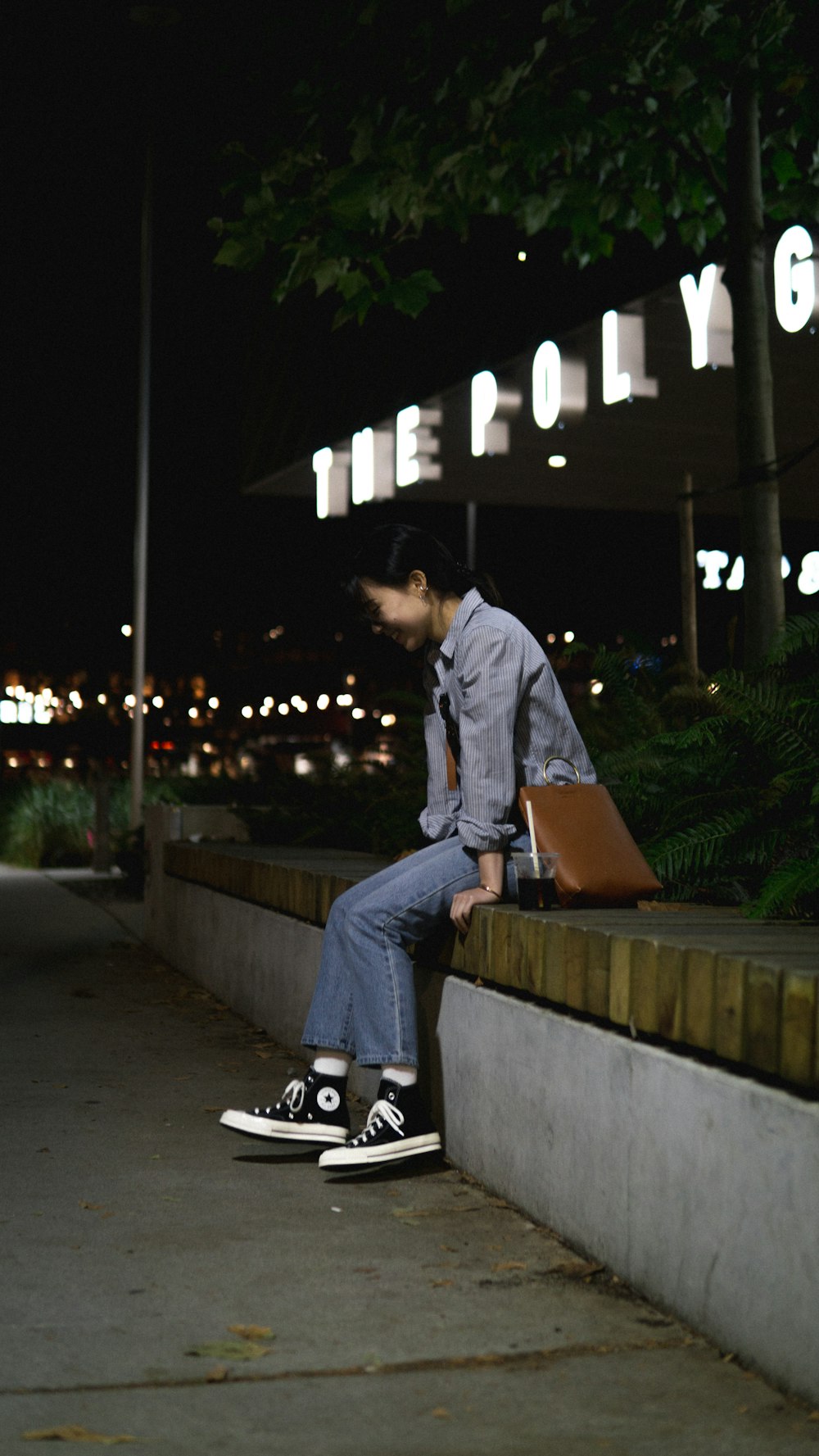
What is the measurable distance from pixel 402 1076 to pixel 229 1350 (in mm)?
1691

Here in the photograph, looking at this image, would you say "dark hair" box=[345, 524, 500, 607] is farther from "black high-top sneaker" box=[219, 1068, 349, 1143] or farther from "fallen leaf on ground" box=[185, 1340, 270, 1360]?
"fallen leaf on ground" box=[185, 1340, 270, 1360]

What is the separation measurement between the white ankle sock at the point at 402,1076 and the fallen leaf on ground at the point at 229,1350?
5.32 ft

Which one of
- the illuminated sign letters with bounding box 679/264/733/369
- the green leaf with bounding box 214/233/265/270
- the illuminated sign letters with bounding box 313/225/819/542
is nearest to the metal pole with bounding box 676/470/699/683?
the illuminated sign letters with bounding box 313/225/819/542

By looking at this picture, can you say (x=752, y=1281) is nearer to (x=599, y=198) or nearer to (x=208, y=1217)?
(x=208, y=1217)

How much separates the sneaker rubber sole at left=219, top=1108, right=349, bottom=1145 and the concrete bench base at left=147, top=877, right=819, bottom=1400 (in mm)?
363

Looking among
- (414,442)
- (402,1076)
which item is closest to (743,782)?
(402,1076)

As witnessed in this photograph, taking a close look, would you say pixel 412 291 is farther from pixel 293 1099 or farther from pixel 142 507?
pixel 142 507

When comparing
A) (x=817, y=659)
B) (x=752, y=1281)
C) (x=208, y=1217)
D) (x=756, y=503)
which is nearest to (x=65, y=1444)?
(x=752, y=1281)

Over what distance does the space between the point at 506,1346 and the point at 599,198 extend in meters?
6.73

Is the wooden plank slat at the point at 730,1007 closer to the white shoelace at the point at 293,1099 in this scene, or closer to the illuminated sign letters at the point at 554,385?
the white shoelace at the point at 293,1099

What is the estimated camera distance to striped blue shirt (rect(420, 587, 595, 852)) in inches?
195

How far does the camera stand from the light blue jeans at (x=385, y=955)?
16.7 feet

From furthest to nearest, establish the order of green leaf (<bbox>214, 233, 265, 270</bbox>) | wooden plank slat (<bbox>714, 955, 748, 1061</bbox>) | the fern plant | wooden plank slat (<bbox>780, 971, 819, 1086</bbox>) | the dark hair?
green leaf (<bbox>214, 233, 265, 270</bbox>), the fern plant, the dark hair, wooden plank slat (<bbox>714, 955, 748, 1061</bbox>), wooden plank slat (<bbox>780, 971, 819, 1086</bbox>)

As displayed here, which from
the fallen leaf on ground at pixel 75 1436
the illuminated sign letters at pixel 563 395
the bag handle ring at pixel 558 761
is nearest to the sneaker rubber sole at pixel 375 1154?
the bag handle ring at pixel 558 761
